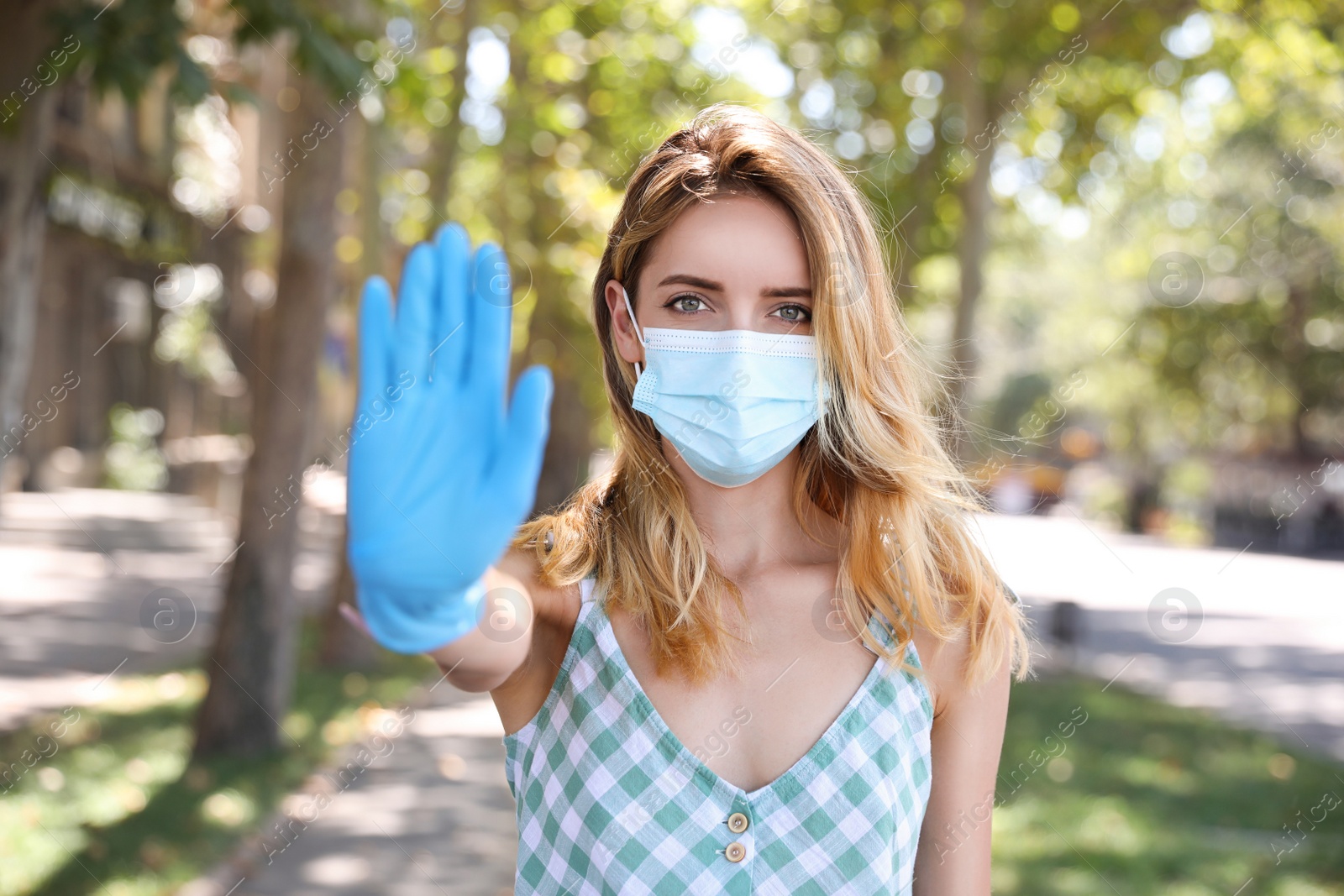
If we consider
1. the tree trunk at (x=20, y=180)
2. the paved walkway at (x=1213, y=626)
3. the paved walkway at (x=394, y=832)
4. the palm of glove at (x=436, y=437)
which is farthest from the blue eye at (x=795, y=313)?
the paved walkway at (x=394, y=832)

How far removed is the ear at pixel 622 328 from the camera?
6.70ft

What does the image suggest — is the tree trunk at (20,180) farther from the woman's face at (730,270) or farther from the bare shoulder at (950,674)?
the bare shoulder at (950,674)

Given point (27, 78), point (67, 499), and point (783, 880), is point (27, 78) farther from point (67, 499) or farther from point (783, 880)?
point (67, 499)

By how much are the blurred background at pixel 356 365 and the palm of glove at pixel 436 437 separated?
1458 mm

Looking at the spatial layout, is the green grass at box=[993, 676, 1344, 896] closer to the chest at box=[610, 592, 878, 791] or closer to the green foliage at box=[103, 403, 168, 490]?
the chest at box=[610, 592, 878, 791]

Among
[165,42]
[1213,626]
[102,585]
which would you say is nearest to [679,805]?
[165,42]

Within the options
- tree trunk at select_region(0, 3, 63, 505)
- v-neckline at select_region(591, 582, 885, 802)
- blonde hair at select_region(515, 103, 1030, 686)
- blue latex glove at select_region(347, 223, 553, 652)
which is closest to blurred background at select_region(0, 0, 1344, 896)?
tree trunk at select_region(0, 3, 63, 505)

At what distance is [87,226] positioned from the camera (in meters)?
17.5

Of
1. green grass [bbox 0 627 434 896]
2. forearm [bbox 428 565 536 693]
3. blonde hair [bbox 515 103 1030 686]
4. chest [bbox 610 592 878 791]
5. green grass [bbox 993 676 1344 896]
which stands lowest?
green grass [bbox 993 676 1344 896]

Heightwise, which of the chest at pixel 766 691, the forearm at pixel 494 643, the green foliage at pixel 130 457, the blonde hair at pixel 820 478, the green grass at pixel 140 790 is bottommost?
the green grass at pixel 140 790

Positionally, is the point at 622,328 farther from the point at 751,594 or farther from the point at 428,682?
the point at 428,682

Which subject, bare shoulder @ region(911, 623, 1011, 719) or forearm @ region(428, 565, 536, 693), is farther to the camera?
bare shoulder @ region(911, 623, 1011, 719)

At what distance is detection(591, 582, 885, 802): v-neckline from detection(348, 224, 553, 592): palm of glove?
1.92 feet

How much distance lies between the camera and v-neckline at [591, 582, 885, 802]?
1.79 meters
